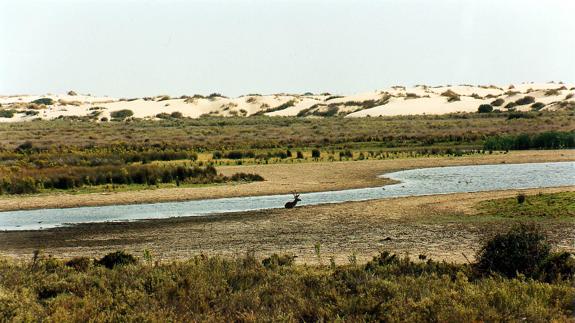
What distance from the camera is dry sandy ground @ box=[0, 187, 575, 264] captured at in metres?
19.5

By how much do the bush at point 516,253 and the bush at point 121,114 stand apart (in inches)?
4550

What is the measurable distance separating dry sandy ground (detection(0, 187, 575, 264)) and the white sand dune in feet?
290

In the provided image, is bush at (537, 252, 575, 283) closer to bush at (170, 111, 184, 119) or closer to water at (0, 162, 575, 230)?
water at (0, 162, 575, 230)

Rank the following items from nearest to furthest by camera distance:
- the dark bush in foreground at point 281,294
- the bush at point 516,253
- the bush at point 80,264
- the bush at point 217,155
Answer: the dark bush in foreground at point 281,294 → the bush at point 516,253 → the bush at point 80,264 → the bush at point 217,155

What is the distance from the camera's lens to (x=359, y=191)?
3572cm

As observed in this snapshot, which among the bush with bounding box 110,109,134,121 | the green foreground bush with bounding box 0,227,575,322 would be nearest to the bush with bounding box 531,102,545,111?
the bush with bounding box 110,109,134,121

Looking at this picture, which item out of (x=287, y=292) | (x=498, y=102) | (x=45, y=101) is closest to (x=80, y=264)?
(x=287, y=292)

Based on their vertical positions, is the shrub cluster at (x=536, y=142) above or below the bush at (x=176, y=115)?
below

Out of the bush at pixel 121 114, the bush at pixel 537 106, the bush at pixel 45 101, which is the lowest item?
the bush at pixel 537 106

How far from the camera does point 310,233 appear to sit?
23.0 metres

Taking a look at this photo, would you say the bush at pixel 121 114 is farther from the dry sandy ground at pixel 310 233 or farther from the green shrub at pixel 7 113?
the dry sandy ground at pixel 310 233

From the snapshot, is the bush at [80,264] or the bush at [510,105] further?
the bush at [510,105]

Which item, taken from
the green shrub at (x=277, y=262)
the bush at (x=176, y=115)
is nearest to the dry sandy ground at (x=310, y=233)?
the green shrub at (x=277, y=262)

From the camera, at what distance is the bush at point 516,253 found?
544 inches
